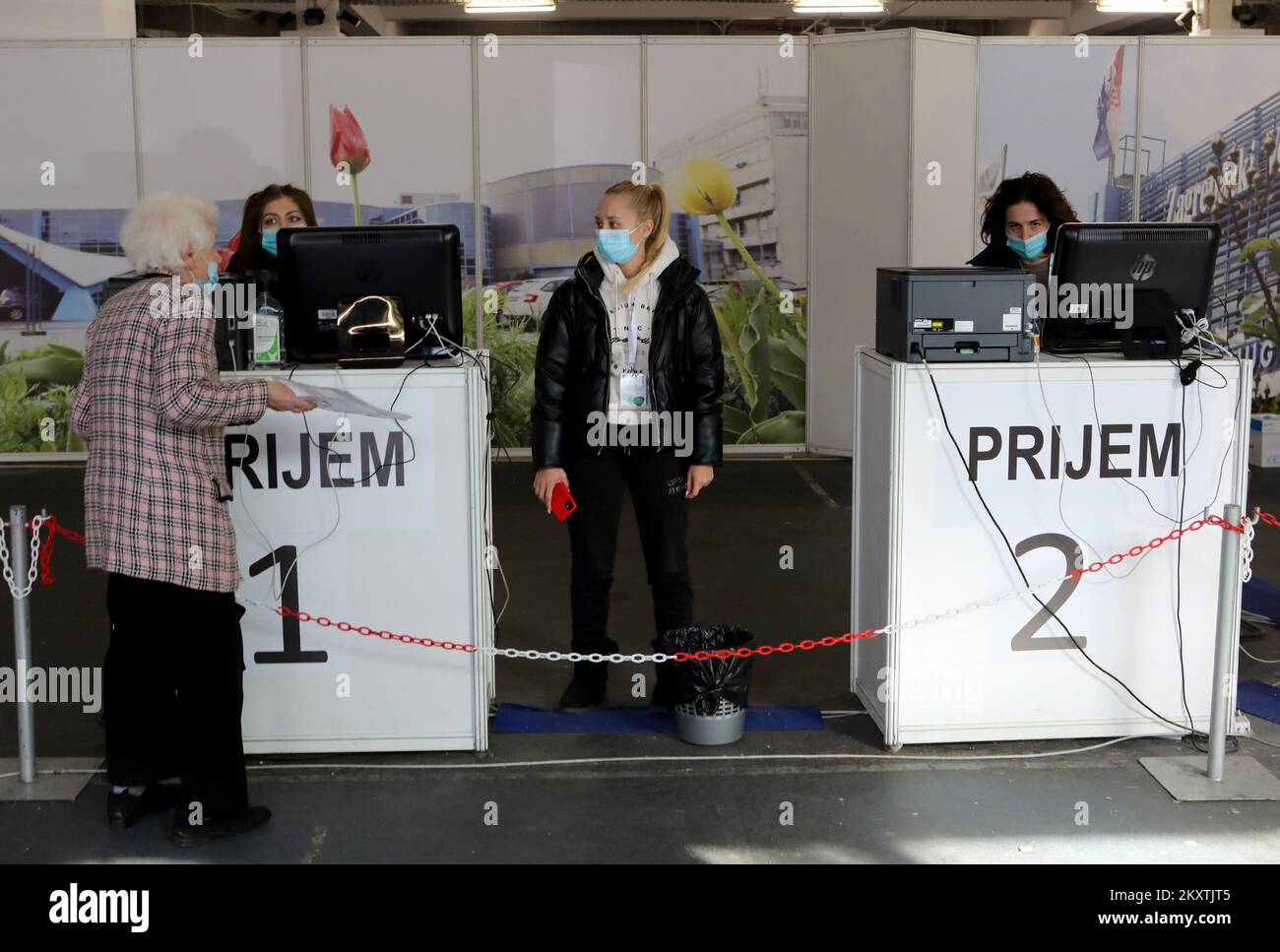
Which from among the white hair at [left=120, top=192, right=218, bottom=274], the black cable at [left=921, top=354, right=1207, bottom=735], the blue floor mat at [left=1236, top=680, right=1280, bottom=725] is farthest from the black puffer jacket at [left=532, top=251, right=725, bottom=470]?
the blue floor mat at [left=1236, top=680, right=1280, bottom=725]

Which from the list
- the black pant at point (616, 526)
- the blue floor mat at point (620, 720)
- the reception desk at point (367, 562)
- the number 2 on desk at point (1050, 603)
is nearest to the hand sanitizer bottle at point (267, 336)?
the reception desk at point (367, 562)

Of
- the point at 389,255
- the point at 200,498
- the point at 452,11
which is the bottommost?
the point at 200,498

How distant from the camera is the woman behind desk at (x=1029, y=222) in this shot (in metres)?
4.40

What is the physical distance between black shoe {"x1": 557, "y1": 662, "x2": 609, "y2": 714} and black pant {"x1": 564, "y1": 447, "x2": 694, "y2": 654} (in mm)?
117

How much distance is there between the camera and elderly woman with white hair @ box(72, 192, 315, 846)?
307cm

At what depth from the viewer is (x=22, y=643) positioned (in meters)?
3.59

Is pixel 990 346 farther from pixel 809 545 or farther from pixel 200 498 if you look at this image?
pixel 809 545

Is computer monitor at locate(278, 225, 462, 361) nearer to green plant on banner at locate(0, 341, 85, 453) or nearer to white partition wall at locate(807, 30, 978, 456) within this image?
white partition wall at locate(807, 30, 978, 456)

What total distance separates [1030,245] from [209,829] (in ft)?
9.76

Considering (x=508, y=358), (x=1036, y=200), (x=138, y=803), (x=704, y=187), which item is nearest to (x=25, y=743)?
(x=138, y=803)
